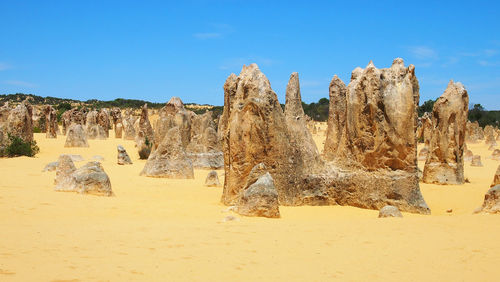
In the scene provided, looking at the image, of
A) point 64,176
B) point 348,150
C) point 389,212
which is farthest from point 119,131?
point 389,212

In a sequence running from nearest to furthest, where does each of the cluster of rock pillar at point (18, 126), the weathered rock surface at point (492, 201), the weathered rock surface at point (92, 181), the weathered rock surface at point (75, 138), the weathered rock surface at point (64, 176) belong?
the weathered rock surface at point (492, 201) → the weathered rock surface at point (92, 181) → the weathered rock surface at point (64, 176) → the cluster of rock pillar at point (18, 126) → the weathered rock surface at point (75, 138)

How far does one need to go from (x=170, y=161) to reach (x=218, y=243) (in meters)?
7.95

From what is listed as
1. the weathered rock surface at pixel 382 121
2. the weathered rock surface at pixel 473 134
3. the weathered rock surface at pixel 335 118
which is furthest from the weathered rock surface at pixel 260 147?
the weathered rock surface at pixel 473 134

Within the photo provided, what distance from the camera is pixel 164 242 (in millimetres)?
5367

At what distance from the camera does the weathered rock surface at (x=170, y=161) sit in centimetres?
1304

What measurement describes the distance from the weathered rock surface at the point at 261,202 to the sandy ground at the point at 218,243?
227 mm

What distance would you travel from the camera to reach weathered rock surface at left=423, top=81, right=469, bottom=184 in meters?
13.0

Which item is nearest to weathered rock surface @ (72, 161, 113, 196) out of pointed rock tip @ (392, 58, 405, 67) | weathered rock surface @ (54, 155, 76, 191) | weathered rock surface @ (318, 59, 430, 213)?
weathered rock surface @ (54, 155, 76, 191)

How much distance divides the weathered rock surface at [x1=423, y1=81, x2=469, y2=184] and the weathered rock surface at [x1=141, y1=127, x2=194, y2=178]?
673cm

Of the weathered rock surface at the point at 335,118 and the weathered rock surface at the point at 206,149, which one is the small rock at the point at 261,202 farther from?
the weathered rock surface at the point at 206,149

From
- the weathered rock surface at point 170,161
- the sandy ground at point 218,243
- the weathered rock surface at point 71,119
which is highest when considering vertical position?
the weathered rock surface at point 71,119

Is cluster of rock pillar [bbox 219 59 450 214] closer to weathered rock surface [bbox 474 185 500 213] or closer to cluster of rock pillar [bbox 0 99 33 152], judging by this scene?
weathered rock surface [bbox 474 185 500 213]

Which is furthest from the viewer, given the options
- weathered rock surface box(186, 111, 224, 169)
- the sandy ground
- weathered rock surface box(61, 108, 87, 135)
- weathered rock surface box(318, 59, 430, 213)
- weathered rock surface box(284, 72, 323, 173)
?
weathered rock surface box(61, 108, 87, 135)

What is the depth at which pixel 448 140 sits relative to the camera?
43.0 ft
